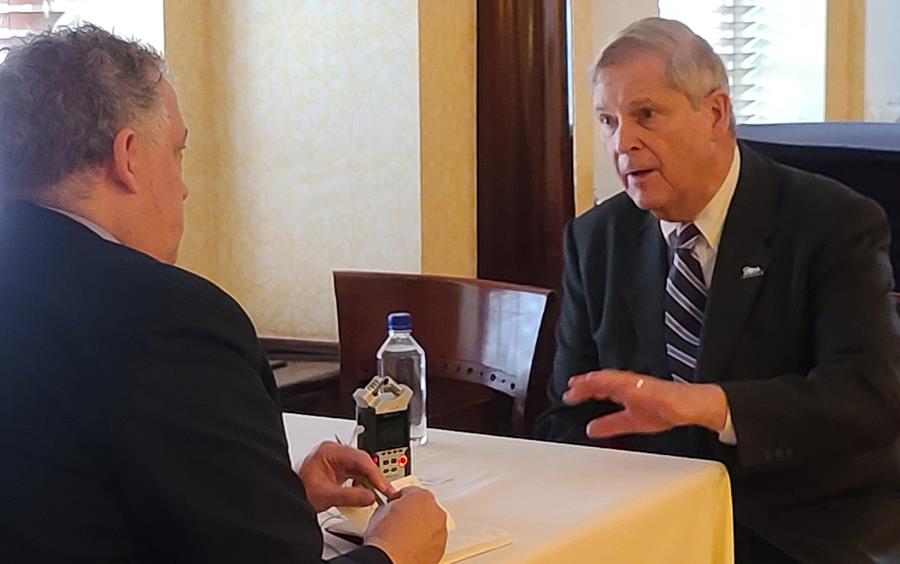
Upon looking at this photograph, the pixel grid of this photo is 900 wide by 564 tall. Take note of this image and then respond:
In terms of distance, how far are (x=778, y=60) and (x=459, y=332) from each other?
8.25 feet

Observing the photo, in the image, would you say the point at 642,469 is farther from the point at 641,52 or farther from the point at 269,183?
the point at 269,183

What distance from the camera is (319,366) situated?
276 cm

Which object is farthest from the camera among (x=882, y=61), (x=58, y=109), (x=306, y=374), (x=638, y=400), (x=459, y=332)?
(x=882, y=61)

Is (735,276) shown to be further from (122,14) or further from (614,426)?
(122,14)

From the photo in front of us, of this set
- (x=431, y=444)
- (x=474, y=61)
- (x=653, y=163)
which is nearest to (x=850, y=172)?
(x=474, y=61)

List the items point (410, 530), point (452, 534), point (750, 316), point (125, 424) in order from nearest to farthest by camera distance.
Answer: point (125, 424) → point (410, 530) → point (452, 534) → point (750, 316)

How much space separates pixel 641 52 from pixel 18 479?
1186mm

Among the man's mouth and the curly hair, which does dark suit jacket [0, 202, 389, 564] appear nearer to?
the curly hair

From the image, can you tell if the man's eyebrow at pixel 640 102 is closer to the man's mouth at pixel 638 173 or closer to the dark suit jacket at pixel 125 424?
the man's mouth at pixel 638 173

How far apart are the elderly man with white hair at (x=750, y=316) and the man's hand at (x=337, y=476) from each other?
344 millimetres

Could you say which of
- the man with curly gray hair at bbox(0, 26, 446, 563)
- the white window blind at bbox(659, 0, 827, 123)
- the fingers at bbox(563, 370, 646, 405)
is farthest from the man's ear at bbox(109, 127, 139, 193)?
the white window blind at bbox(659, 0, 827, 123)

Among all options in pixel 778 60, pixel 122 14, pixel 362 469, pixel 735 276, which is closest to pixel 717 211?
pixel 735 276

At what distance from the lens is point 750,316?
6.01ft

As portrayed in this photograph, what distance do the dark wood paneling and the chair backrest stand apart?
45cm
